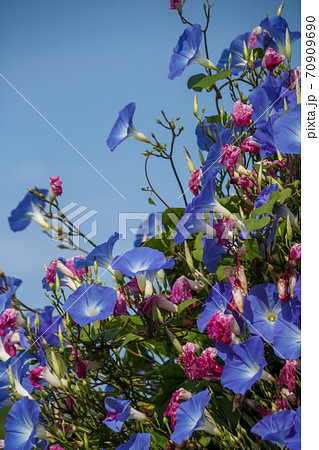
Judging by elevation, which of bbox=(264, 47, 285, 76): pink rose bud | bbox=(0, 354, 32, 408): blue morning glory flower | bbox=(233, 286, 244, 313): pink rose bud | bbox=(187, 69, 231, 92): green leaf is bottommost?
bbox=(0, 354, 32, 408): blue morning glory flower

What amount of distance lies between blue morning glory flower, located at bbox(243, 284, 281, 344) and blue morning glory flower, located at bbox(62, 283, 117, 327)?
0.27 meters

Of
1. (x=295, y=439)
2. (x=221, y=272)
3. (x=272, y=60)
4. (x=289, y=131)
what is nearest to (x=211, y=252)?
(x=221, y=272)

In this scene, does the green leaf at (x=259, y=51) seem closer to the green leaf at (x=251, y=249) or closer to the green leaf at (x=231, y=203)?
the green leaf at (x=231, y=203)

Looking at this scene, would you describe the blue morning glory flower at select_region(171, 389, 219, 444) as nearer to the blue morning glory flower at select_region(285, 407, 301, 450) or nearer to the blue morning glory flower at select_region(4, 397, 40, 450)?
the blue morning glory flower at select_region(285, 407, 301, 450)

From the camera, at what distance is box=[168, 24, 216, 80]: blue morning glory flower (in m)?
1.28

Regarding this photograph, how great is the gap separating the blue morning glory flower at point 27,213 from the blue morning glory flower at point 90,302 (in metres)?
0.36

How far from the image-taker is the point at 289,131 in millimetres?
931

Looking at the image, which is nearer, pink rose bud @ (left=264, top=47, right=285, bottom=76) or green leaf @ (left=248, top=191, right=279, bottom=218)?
green leaf @ (left=248, top=191, right=279, bottom=218)

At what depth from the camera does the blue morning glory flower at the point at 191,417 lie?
917 mm

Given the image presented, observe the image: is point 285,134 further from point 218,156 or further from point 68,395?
point 68,395

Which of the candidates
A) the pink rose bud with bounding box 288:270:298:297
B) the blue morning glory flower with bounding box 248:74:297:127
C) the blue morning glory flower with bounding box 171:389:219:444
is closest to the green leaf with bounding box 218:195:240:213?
the blue morning glory flower with bounding box 248:74:297:127

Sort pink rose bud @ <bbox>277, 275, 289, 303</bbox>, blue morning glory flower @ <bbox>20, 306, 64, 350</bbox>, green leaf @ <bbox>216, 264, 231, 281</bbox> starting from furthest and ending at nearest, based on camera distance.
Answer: blue morning glory flower @ <bbox>20, 306, 64, 350</bbox> → green leaf @ <bbox>216, 264, 231, 281</bbox> → pink rose bud @ <bbox>277, 275, 289, 303</bbox>

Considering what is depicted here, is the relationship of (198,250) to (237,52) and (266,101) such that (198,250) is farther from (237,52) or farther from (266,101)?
(237,52)

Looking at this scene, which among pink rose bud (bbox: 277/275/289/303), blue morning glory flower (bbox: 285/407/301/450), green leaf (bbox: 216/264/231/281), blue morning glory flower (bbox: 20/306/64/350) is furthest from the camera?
blue morning glory flower (bbox: 20/306/64/350)
